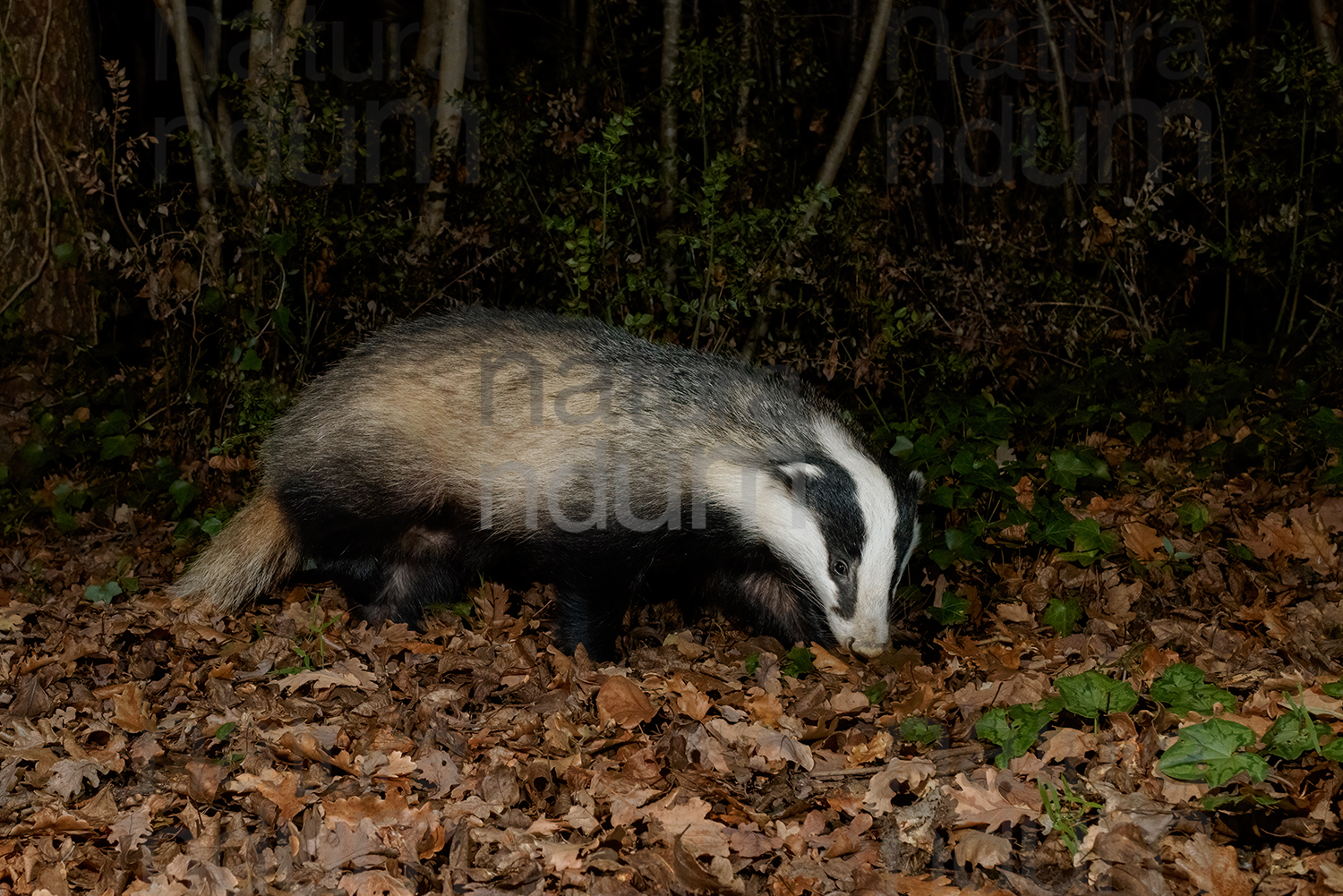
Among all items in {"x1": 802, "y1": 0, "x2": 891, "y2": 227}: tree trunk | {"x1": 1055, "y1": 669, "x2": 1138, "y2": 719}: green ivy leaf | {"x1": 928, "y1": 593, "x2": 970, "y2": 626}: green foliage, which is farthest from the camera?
{"x1": 802, "y1": 0, "x2": 891, "y2": 227}: tree trunk

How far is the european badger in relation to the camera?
4.27 m

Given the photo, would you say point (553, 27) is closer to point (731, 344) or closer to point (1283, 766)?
point (731, 344)

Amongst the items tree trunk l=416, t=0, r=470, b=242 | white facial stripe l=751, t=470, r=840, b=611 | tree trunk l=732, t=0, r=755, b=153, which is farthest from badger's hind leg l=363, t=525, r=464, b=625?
tree trunk l=732, t=0, r=755, b=153

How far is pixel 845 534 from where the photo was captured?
413cm

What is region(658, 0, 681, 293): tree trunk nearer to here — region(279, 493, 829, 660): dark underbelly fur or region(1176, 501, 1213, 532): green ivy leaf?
region(279, 493, 829, 660): dark underbelly fur

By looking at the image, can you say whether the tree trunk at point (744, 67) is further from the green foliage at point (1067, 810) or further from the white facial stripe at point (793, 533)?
the green foliage at point (1067, 810)

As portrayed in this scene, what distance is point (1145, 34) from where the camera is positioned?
24.2 ft

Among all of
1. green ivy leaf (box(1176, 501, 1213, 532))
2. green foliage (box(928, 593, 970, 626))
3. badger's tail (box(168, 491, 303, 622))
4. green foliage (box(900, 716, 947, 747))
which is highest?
green ivy leaf (box(1176, 501, 1213, 532))

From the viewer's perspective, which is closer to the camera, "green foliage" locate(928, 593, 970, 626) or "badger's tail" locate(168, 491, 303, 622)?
"green foliage" locate(928, 593, 970, 626)

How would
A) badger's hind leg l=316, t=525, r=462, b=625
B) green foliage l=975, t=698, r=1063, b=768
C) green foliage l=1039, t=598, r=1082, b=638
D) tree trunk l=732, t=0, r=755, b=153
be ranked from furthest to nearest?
tree trunk l=732, t=0, r=755, b=153
badger's hind leg l=316, t=525, r=462, b=625
green foliage l=1039, t=598, r=1082, b=638
green foliage l=975, t=698, r=1063, b=768

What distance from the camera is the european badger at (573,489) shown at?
427 cm

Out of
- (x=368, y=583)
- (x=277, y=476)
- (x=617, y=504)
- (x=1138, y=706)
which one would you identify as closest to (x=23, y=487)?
(x=277, y=476)

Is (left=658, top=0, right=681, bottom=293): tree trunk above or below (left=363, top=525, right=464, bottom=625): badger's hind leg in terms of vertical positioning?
above

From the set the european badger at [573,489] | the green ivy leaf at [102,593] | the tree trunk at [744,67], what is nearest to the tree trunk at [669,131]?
the tree trunk at [744,67]
